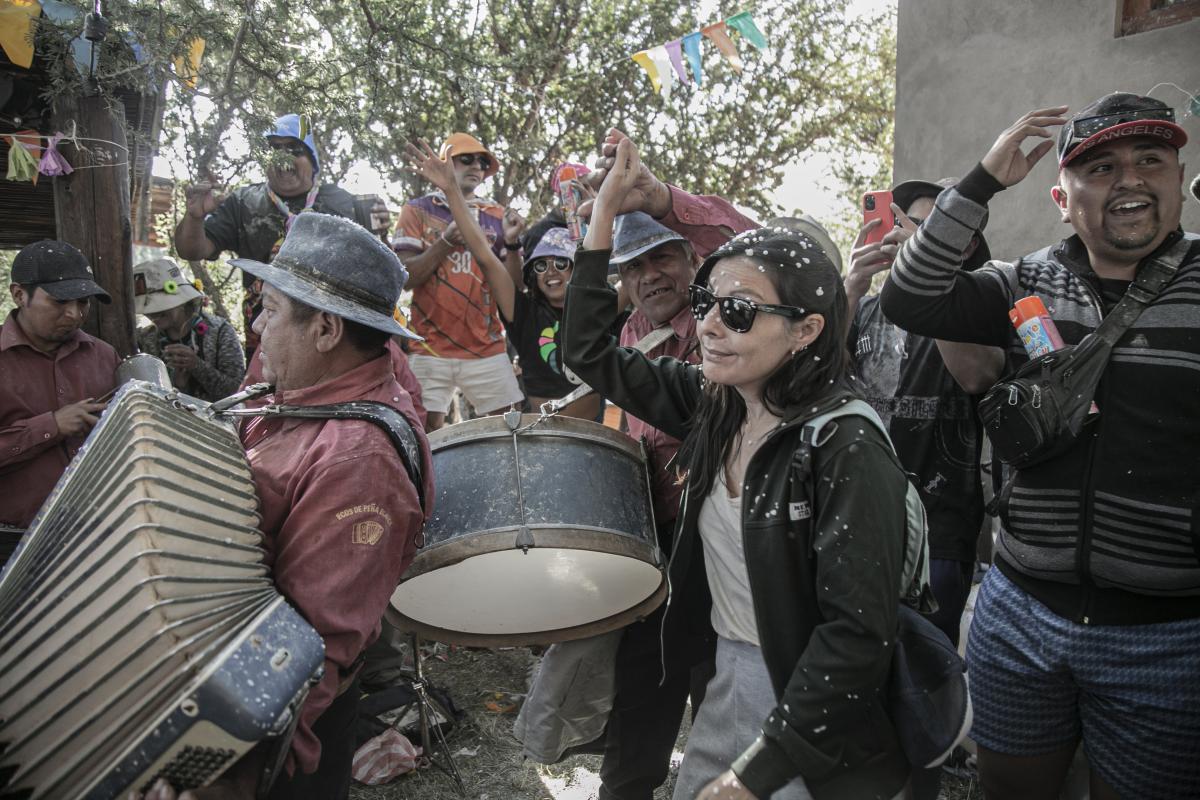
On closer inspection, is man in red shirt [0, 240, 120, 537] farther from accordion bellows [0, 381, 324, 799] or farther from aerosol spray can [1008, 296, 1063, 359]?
aerosol spray can [1008, 296, 1063, 359]

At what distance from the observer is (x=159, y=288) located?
5.56 metres

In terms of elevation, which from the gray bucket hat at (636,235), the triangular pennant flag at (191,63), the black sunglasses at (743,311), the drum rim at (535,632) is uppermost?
the triangular pennant flag at (191,63)

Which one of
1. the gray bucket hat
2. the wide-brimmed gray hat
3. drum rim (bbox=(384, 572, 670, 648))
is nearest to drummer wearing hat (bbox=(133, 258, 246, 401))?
drum rim (bbox=(384, 572, 670, 648))

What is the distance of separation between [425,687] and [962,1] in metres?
6.28

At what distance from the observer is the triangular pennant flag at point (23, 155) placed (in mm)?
3736

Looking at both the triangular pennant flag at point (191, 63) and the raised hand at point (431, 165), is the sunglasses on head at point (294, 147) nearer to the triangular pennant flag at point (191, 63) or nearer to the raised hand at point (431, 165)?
the raised hand at point (431, 165)

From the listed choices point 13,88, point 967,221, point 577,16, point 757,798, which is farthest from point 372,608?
point 577,16

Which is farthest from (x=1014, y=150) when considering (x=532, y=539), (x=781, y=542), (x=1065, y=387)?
(x=532, y=539)

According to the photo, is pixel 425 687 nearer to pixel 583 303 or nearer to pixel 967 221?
pixel 583 303

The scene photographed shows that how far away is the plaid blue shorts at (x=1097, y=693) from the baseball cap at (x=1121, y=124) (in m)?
1.32

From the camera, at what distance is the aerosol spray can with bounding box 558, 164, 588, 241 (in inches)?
140

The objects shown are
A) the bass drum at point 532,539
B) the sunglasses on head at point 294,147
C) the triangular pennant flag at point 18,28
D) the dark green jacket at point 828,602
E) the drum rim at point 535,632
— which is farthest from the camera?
the sunglasses on head at point 294,147

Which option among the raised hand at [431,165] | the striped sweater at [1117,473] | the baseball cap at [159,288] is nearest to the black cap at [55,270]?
the baseball cap at [159,288]

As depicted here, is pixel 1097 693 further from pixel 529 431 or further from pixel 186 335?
pixel 186 335
